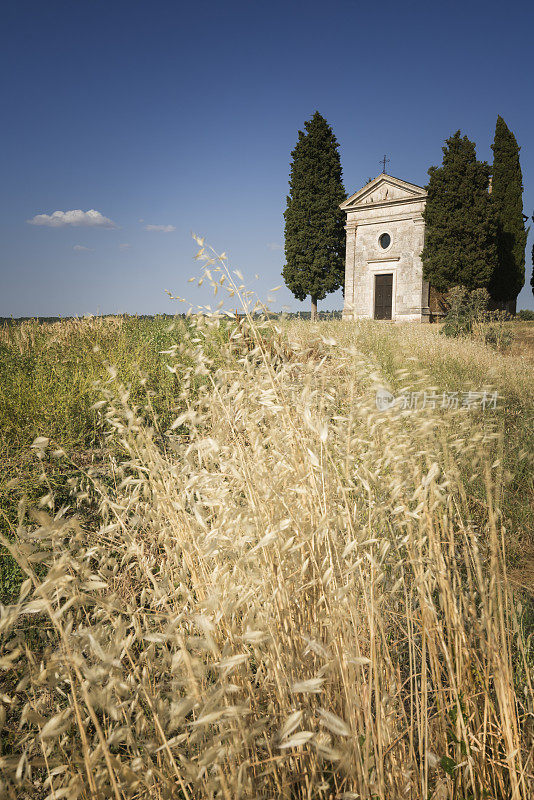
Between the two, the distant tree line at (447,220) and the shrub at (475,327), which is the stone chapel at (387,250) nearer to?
the distant tree line at (447,220)

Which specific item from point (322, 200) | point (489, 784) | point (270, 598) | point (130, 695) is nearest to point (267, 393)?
point (270, 598)

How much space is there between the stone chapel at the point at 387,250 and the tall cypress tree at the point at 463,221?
209cm

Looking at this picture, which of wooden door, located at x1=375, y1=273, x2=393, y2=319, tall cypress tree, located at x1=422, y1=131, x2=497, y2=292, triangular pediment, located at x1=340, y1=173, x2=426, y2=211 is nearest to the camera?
tall cypress tree, located at x1=422, y1=131, x2=497, y2=292

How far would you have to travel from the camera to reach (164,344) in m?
7.53

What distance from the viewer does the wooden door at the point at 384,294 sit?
21.2m

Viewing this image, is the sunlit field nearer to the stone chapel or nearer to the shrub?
the shrub

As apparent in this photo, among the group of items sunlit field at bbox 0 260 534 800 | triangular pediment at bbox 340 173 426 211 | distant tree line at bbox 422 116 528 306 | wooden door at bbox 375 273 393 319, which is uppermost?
triangular pediment at bbox 340 173 426 211

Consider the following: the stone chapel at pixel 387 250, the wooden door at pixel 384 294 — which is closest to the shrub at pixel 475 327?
the stone chapel at pixel 387 250

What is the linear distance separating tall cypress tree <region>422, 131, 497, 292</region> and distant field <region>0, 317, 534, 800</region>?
1669 centimetres

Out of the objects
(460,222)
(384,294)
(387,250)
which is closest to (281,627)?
(460,222)

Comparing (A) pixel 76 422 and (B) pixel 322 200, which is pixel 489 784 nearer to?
(A) pixel 76 422

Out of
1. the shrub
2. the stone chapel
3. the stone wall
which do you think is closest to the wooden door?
the stone chapel

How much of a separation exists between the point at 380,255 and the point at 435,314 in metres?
3.97

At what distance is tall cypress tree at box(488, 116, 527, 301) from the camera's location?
1992cm
